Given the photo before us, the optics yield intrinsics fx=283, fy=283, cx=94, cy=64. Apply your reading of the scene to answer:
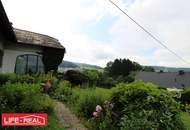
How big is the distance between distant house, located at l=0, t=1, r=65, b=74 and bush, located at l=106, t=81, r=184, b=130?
11.1 meters

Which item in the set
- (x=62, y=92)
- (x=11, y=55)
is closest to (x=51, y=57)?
(x=11, y=55)

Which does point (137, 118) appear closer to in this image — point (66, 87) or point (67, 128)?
point (67, 128)

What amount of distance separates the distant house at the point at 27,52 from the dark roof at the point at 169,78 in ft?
119

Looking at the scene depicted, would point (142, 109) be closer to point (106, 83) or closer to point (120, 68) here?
point (106, 83)

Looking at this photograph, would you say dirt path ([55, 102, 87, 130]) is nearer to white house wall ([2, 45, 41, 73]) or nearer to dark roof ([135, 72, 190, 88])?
white house wall ([2, 45, 41, 73])

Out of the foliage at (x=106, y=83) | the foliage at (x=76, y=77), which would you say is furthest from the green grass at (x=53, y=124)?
the foliage at (x=106, y=83)

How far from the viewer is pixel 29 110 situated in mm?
7371

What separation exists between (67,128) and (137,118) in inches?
77.3

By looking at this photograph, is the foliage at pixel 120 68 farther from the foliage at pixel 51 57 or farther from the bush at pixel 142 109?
the bush at pixel 142 109

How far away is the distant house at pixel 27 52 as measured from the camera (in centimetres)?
1810

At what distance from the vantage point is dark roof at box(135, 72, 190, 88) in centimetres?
5512

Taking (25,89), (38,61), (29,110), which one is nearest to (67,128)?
(29,110)

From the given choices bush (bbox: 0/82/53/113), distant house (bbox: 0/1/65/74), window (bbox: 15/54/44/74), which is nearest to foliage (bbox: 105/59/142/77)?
distant house (bbox: 0/1/65/74)

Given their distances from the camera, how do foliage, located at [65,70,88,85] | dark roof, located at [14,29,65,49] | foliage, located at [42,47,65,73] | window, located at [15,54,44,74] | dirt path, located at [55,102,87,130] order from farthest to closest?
foliage, located at [42,47,65,73] < foliage, located at [65,70,88,85] < window, located at [15,54,44,74] < dark roof, located at [14,29,65,49] < dirt path, located at [55,102,87,130]
